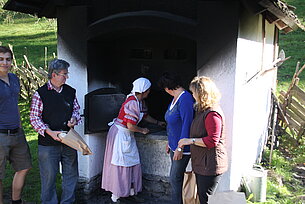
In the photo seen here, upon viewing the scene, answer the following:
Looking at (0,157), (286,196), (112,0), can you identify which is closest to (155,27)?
(112,0)

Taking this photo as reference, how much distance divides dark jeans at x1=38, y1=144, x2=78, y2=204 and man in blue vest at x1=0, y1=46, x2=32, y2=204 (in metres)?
0.24

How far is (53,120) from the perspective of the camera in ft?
12.7

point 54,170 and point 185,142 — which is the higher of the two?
point 185,142

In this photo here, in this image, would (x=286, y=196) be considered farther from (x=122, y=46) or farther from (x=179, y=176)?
(x=122, y=46)

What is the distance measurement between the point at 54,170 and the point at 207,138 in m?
1.90

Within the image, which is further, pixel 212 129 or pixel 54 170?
pixel 54 170

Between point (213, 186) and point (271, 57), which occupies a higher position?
point (271, 57)

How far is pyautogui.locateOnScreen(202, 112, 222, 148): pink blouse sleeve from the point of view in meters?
3.21

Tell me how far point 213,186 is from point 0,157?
236 centimetres

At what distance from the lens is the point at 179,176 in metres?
3.87

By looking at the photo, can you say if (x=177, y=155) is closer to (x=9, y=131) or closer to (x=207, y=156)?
(x=207, y=156)

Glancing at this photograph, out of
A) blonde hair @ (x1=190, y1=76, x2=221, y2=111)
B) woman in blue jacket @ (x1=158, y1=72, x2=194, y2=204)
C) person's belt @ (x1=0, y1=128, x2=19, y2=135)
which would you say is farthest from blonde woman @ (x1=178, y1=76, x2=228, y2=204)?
person's belt @ (x1=0, y1=128, x2=19, y2=135)

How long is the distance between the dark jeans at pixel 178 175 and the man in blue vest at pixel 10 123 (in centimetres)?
176

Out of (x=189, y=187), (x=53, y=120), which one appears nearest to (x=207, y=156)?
(x=189, y=187)
